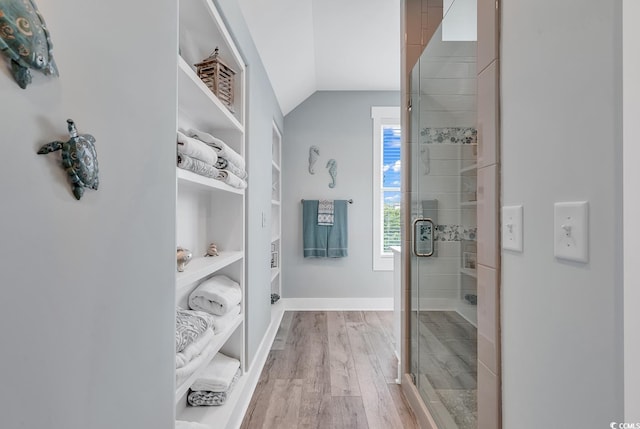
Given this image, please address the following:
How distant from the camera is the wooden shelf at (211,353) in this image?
1271mm

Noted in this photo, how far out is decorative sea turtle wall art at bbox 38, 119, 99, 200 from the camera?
621mm

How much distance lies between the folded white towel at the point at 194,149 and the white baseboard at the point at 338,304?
115 inches

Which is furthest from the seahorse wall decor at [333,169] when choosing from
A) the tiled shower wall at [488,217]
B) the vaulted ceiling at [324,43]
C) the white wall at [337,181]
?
the tiled shower wall at [488,217]

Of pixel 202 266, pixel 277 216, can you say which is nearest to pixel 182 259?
pixel 202 266

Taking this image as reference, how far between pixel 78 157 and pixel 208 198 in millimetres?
1435

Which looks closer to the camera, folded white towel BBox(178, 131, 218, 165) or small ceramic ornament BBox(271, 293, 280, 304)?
folded white towel BBox(178, 131, 218, 165)

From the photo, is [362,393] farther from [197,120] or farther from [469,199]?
[197,120]

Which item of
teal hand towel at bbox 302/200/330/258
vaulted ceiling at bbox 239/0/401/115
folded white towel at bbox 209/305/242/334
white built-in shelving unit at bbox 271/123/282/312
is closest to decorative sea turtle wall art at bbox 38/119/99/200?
folded white towel at bbox 209/305/242/334

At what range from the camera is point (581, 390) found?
0.69 m

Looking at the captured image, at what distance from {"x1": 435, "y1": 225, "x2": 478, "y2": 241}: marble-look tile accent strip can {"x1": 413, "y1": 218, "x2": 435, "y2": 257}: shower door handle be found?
7cm

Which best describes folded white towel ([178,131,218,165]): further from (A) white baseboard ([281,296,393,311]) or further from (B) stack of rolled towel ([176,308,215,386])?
(A) white baseboard ([281,296,393,311])

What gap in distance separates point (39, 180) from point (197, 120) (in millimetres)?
1382

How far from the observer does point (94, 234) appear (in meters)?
0.73
